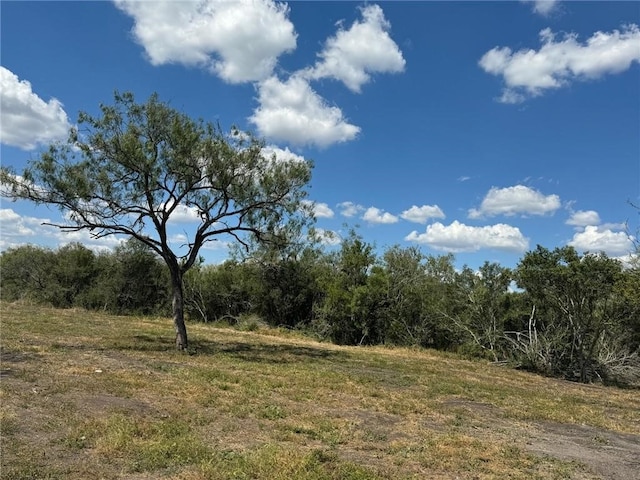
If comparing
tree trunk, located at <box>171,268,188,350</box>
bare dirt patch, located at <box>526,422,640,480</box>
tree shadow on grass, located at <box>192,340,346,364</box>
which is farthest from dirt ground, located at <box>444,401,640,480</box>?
tree trunk, located at <box>171,268,188,350</box>

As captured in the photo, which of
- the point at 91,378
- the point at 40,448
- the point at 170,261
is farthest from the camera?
the point at 170,261

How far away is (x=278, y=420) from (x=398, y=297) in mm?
18187

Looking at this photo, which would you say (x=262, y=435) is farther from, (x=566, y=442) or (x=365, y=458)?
(x=566, y=442)

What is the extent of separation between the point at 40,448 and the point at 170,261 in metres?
9.95

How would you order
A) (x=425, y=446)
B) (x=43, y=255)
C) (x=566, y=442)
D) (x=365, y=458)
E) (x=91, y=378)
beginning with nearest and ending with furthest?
1. (x=365, y=458)
2. (x=425, y=446)
3. (x=566, y=442)
4. (x=91, y=378)
5. (x=43, y=255)

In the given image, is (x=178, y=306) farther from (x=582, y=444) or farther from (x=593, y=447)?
(x=593, y=447)

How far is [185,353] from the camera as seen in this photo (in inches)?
592

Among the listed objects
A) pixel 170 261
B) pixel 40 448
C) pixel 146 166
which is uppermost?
pixel 146 166

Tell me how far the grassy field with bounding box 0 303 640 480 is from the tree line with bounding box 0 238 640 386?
3.31 metres

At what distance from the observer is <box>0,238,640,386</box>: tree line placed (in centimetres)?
1748

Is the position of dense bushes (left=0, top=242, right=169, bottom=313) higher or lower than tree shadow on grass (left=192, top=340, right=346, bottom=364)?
higher

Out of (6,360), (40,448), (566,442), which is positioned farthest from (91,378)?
(566,442)

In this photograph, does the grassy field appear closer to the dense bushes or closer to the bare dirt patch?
the bare dirt patch

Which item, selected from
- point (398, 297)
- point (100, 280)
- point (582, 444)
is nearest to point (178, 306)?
point (582, 444)
